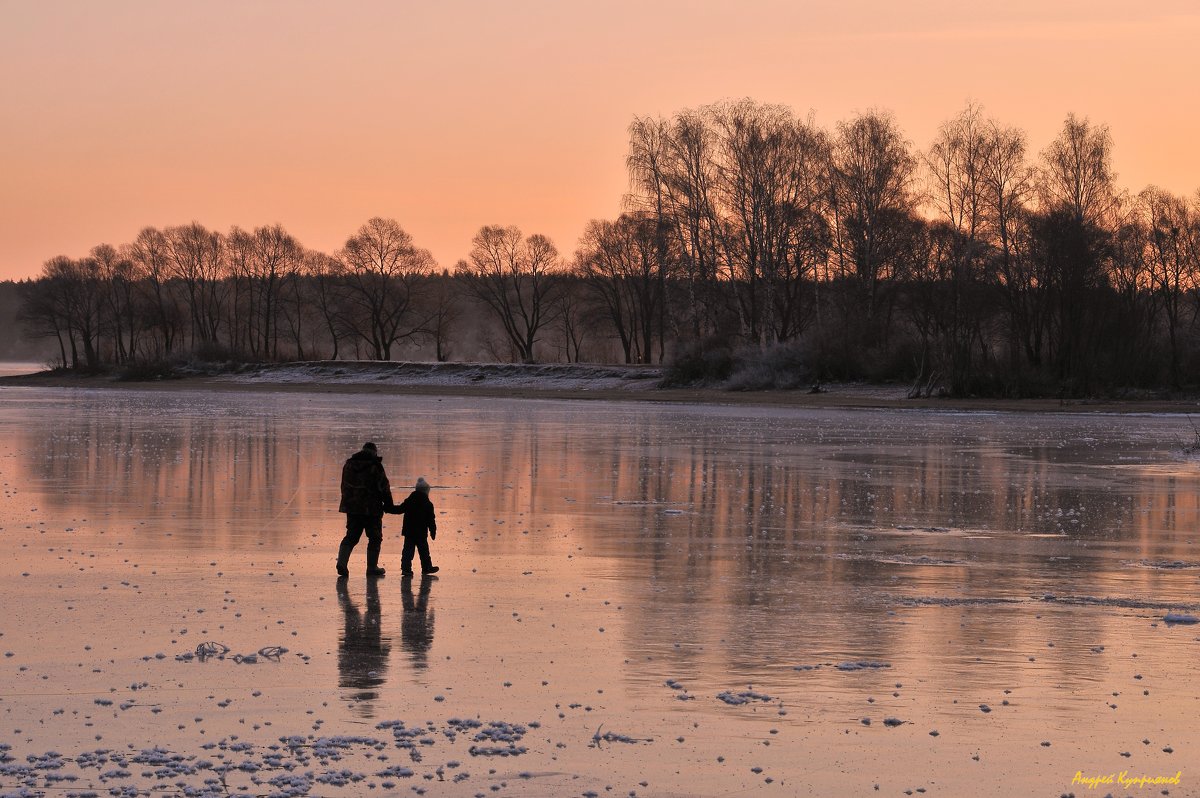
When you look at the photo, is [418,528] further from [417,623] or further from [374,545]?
[417,623]

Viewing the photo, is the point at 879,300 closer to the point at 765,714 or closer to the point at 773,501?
the point at 773,501

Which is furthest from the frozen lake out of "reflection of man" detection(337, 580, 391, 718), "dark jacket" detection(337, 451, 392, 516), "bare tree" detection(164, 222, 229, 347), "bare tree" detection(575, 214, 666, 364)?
"bare tree" detection(164, 222, 229, 347)

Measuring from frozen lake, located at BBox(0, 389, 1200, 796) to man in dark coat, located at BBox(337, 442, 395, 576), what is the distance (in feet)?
1.56

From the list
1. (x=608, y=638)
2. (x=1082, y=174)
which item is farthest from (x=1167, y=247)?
(x=608, y=638)

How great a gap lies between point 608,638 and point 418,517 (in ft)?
13.3

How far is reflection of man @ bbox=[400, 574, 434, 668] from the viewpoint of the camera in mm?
11294

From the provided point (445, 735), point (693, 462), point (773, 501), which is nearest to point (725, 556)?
point (773, 501)

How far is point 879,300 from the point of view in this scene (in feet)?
247

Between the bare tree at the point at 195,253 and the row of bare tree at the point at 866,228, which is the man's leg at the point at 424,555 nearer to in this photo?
the row of bare tree at the point at 866,228

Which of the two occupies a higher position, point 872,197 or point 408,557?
point 872,197

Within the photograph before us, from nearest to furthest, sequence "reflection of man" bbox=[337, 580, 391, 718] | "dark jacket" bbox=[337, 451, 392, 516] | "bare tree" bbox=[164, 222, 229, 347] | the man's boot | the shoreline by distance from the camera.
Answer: "reflection of man" bbox=[337, 580, 391, 718] → the man's boot → "dark jacket" bbox=[337, 451, 392, 516] → the shoreline → "bare tree" bbox=[164, 222, 229, 347]

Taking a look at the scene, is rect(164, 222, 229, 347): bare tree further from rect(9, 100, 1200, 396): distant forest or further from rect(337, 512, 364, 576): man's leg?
rect(337, 512, 364, 576): man's leg

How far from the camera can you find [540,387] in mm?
85125

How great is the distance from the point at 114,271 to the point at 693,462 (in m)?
120
